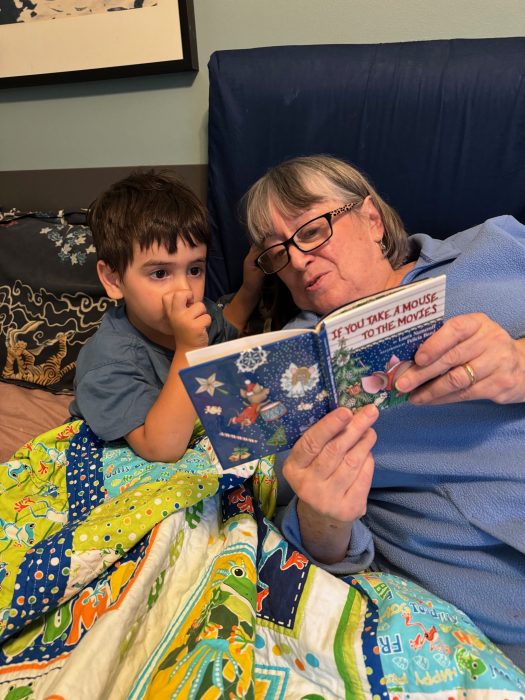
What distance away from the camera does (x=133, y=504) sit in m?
0.84

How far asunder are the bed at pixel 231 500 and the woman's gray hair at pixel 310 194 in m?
0.18

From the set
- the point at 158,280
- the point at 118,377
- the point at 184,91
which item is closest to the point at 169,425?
the point at 118,377

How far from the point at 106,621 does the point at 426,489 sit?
1.86ft

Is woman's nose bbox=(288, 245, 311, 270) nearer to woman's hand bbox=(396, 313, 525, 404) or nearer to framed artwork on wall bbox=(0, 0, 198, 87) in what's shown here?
woman's hand bbox=(396, 313, 525, 404)

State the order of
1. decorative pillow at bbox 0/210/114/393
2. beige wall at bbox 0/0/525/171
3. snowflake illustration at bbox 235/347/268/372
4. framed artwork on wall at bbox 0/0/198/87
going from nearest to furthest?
1. snowflake illustration at bbox 235/347/268/372
2. beige wall at bbox 0/0/525/171
3. framed artwork on wall at bbox 0/0/198/87
4. decorative pillow at bbox 0/210/114/393

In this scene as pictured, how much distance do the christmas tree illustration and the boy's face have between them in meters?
0.46

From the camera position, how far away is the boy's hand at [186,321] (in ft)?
3.14

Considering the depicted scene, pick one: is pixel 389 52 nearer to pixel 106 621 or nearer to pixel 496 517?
pixel 496 517

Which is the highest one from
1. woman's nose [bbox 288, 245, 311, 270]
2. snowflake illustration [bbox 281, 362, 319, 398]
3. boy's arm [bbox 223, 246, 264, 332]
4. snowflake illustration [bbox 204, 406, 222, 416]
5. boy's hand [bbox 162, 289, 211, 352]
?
snowflake illustration [bbox 281, 362, 319, 398]

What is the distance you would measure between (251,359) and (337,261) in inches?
19.3

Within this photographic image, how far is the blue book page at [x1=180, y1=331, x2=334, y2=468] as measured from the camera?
58 cm

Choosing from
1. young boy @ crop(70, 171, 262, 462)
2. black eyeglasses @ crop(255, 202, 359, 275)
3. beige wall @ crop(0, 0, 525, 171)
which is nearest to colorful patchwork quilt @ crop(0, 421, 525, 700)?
young boy @ crop(70, 171, 262, 462)

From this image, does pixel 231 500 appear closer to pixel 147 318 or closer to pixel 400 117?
pixel 147 318

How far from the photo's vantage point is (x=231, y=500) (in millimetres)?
946
